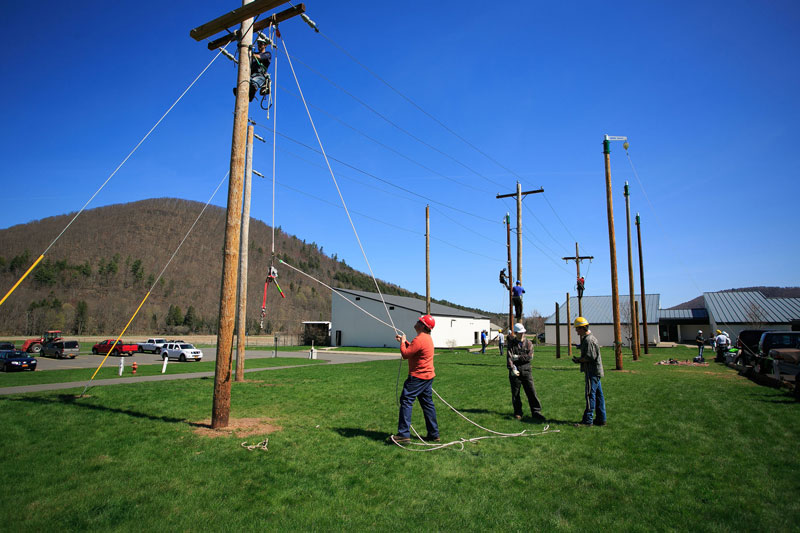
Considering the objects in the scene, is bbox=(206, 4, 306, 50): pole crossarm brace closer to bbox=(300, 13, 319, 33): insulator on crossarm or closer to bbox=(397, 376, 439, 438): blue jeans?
bbox=(300, 13, 319, 33): insulator on crossarm

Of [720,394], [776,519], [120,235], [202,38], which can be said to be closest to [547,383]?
[720,394]

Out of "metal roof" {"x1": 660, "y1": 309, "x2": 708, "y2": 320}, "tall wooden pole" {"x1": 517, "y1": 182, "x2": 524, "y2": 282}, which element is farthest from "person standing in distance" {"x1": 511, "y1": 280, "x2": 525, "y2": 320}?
"metal roof" {"x1": 660, "y1": 309, "x2": 708, "y2": 320}

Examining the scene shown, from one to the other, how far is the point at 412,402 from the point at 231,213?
16.8ft

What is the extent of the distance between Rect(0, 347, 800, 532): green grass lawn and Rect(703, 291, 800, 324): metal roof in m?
45.5

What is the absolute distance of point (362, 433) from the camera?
7941 mm

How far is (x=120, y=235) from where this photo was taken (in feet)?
493

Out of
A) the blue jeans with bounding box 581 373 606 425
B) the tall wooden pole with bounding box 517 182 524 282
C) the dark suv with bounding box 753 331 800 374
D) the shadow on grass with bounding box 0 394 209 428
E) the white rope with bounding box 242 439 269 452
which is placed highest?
the tall wooden pole with bounding box 517 182 524 282

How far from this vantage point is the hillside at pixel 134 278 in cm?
10406

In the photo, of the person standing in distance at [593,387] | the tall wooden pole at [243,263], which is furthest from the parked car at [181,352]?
the person standing in distance at [593,387]

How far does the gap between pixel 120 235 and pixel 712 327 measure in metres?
169

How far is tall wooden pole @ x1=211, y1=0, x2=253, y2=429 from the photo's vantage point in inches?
326

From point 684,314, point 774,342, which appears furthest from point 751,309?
point 774,342

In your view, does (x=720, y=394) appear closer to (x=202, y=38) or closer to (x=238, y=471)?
(x=238, y=471)

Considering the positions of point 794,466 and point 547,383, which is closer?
point 794,466
